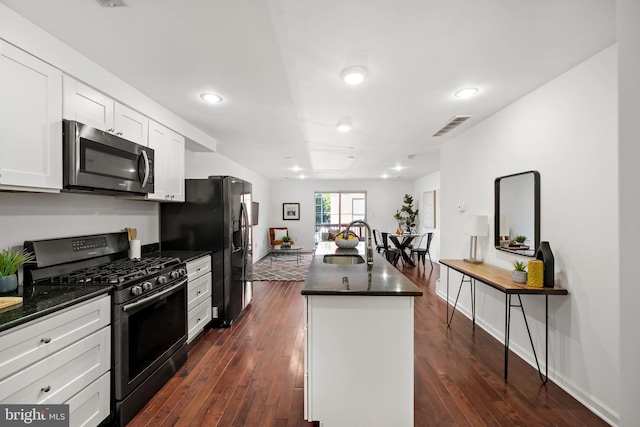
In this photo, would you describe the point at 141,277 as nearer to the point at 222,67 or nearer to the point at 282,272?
the point at 222,67

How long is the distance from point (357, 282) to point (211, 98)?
6.91 ft

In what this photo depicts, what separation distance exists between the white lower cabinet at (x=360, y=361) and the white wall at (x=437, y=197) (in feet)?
20.3

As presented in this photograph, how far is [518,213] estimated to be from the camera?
276 centimetres

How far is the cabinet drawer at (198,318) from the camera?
2.85 meters

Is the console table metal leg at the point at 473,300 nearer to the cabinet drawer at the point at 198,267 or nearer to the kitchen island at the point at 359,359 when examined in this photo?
the kitchen island at the point at 359,359

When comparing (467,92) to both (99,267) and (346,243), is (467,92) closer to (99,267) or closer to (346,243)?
(346,243)

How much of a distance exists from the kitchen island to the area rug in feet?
10.9

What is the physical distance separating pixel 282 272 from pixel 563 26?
5791mm

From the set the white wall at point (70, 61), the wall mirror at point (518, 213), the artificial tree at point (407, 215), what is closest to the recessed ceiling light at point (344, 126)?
the wall mirror at point (518, 213)

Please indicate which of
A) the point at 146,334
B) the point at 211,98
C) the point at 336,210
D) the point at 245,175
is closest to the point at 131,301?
the point at 146,334

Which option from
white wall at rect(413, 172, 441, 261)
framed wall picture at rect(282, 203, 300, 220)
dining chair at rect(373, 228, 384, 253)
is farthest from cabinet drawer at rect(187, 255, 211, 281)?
framed wall picture at rect(282, 203, 300, 220)

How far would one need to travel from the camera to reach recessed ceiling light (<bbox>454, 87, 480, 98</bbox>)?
252 cm

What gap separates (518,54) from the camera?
6.44 ft

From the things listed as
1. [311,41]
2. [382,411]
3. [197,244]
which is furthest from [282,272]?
[311,41]
